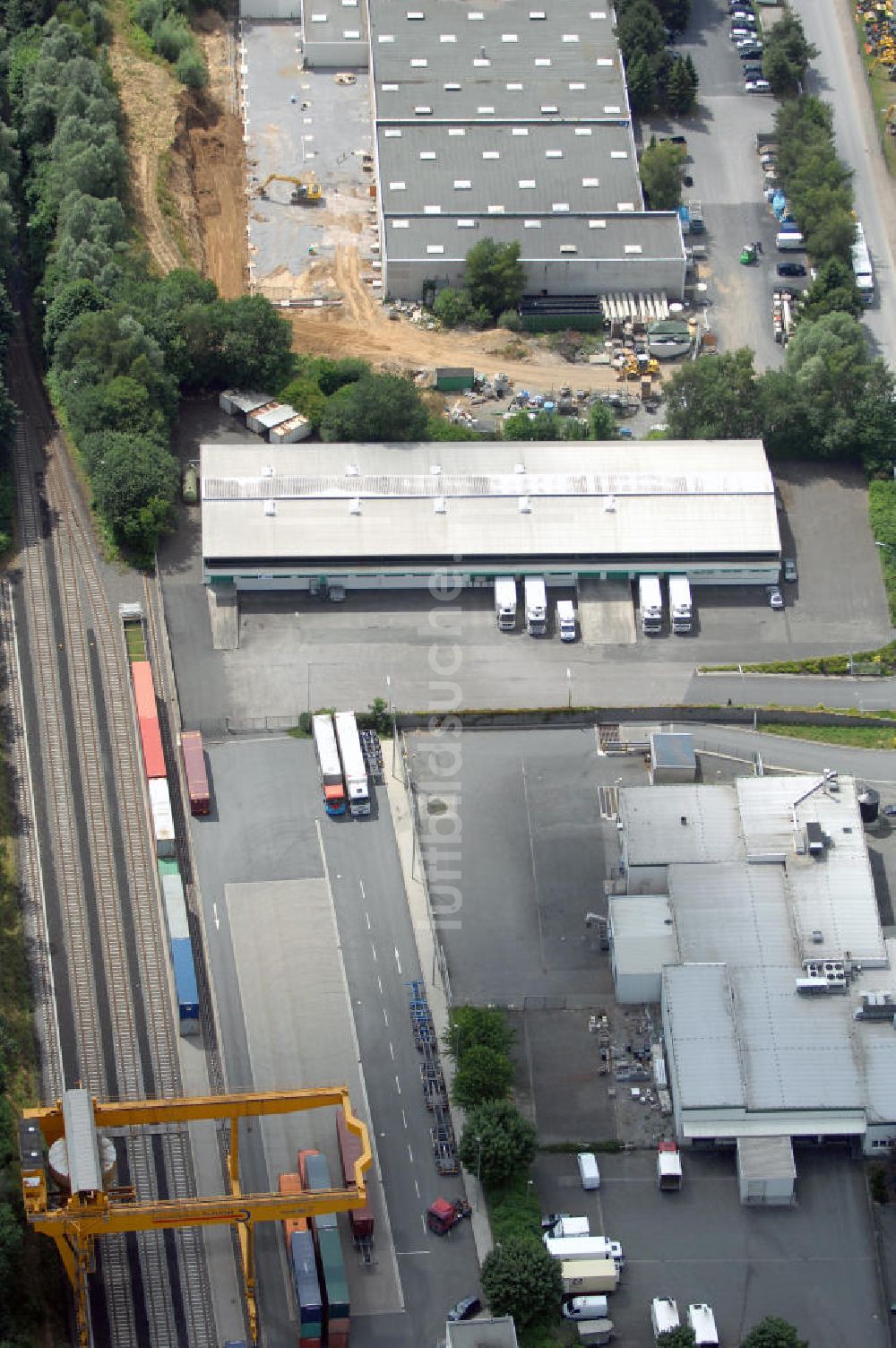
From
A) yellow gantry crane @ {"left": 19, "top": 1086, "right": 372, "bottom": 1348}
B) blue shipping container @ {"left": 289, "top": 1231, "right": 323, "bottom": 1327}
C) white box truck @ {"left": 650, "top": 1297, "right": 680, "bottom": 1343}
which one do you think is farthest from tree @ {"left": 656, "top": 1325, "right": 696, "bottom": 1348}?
blue shipping container @ {"left": 289, "top": 1231, "right": 323, "bottom": 1327}

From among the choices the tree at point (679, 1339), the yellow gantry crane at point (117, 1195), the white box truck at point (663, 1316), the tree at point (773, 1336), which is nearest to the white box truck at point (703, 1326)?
the tree at point (679, 1339)

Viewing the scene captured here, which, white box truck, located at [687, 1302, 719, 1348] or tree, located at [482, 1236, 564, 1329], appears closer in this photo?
tree, located at [482, 1236, 564, 1329]

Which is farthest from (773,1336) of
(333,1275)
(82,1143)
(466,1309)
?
(82,1143)

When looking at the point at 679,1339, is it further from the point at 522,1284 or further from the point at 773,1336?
the point at 522,1284

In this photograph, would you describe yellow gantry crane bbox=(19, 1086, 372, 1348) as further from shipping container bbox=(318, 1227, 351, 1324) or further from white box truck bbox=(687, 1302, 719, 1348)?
white box truck bbox=(687, 1302, 719, 1348)

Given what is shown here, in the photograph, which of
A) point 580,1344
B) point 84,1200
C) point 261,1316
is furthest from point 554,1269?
point 84,1200

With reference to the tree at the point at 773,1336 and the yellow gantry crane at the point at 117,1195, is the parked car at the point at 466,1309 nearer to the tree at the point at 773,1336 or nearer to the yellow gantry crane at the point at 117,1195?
the yellow gantry crane at the point at 117,1195
